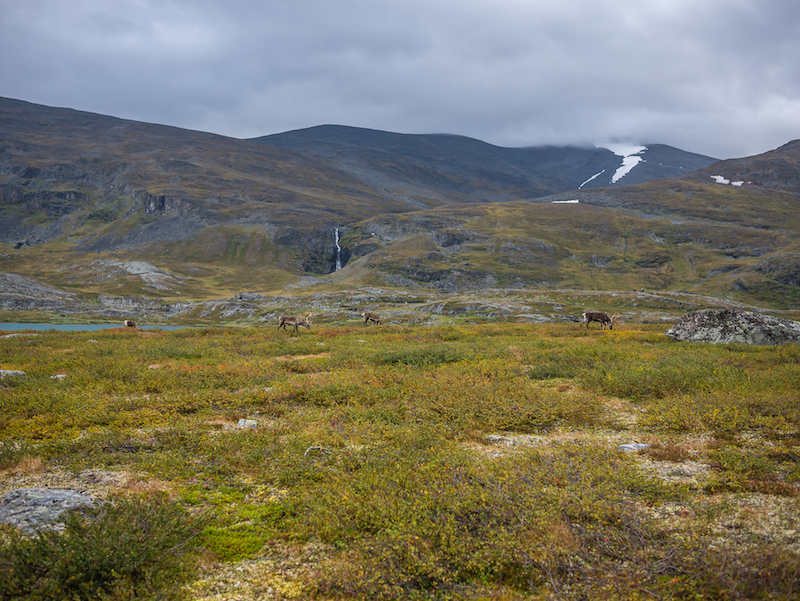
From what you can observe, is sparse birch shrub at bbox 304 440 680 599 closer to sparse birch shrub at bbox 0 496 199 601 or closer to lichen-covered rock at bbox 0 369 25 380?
sparse birch shrub at bbox 0 496 199 601

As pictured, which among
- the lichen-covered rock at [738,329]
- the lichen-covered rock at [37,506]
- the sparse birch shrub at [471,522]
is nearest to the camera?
the sparse birch shrub at [471,522]

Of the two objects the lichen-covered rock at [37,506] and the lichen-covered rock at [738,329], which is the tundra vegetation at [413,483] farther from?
the lichen-covered rock at [738,329]

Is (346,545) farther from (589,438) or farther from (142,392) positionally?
(142,392)

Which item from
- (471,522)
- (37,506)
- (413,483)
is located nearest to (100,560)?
(37,506)

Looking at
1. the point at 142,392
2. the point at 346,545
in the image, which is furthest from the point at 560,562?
the point at 142,392

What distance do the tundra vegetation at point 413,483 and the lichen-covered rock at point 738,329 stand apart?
31.4 feet

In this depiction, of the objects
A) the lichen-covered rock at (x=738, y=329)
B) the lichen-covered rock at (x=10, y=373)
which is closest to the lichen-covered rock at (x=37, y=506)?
the lichen-covered rock at (x=10, y=373)

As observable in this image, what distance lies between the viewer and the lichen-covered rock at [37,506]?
6906 millimetres

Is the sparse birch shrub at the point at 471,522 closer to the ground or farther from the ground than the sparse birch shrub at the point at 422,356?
farther from the ground

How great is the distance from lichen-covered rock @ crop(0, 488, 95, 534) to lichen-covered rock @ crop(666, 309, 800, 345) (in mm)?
32121

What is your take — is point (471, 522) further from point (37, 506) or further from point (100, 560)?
point (37, 506)

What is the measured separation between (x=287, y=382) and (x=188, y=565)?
1153cm

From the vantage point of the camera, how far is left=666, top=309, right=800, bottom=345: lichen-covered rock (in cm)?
2642

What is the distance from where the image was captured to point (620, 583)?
18.5ft
